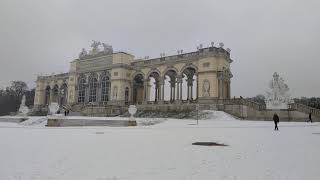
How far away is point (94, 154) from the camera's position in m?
9.33

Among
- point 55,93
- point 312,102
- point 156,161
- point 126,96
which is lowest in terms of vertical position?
point 156,161

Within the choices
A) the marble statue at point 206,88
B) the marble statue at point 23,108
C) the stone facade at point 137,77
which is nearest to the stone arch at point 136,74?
the stone facade at point 137,77

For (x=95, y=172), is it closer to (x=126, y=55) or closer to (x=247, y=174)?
(x=247, y=174)

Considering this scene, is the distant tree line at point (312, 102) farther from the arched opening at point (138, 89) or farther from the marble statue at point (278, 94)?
the arched opening at point (138, 89)

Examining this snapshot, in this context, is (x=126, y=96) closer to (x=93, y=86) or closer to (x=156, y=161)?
(x=93, y=86)

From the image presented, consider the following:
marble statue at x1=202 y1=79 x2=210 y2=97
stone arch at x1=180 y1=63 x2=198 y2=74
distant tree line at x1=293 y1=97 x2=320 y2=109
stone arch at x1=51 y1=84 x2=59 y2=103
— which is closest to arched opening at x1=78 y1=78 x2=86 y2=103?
stone arch at x1=51 y1=84 x2=59 y2=103

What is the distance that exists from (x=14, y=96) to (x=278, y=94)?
9101 centimetres

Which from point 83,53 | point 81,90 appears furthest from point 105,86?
point 83,53

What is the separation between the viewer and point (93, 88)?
6131 cm

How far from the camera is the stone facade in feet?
148

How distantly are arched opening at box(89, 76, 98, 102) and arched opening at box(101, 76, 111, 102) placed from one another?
1.90 m

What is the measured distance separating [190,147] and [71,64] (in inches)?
2350

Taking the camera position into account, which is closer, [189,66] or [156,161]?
[156,161]

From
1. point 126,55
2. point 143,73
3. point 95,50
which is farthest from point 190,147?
point 95,50
